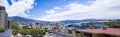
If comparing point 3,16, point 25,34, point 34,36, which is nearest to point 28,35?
point 25,34

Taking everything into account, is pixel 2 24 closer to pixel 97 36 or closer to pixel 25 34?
pixel 25 34

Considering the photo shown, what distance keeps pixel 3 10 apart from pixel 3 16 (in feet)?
9.08

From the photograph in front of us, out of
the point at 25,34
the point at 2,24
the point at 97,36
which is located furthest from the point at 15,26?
the point at 97,36

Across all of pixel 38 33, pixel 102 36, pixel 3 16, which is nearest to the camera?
pixel 102 36

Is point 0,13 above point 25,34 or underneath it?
above

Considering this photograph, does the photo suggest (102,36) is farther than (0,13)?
No

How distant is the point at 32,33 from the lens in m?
59.9

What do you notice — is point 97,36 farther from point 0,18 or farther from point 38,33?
point 0,18

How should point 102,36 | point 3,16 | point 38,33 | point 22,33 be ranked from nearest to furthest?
point 102,36, point 38,33, point 22,33, point 3,16

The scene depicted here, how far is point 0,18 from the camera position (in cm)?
9962

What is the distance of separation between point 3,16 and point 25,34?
3899 cm

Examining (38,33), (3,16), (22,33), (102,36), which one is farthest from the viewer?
(3,16)

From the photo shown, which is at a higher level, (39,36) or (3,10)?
(3,10)

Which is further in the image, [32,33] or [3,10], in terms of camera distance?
[3,10]
